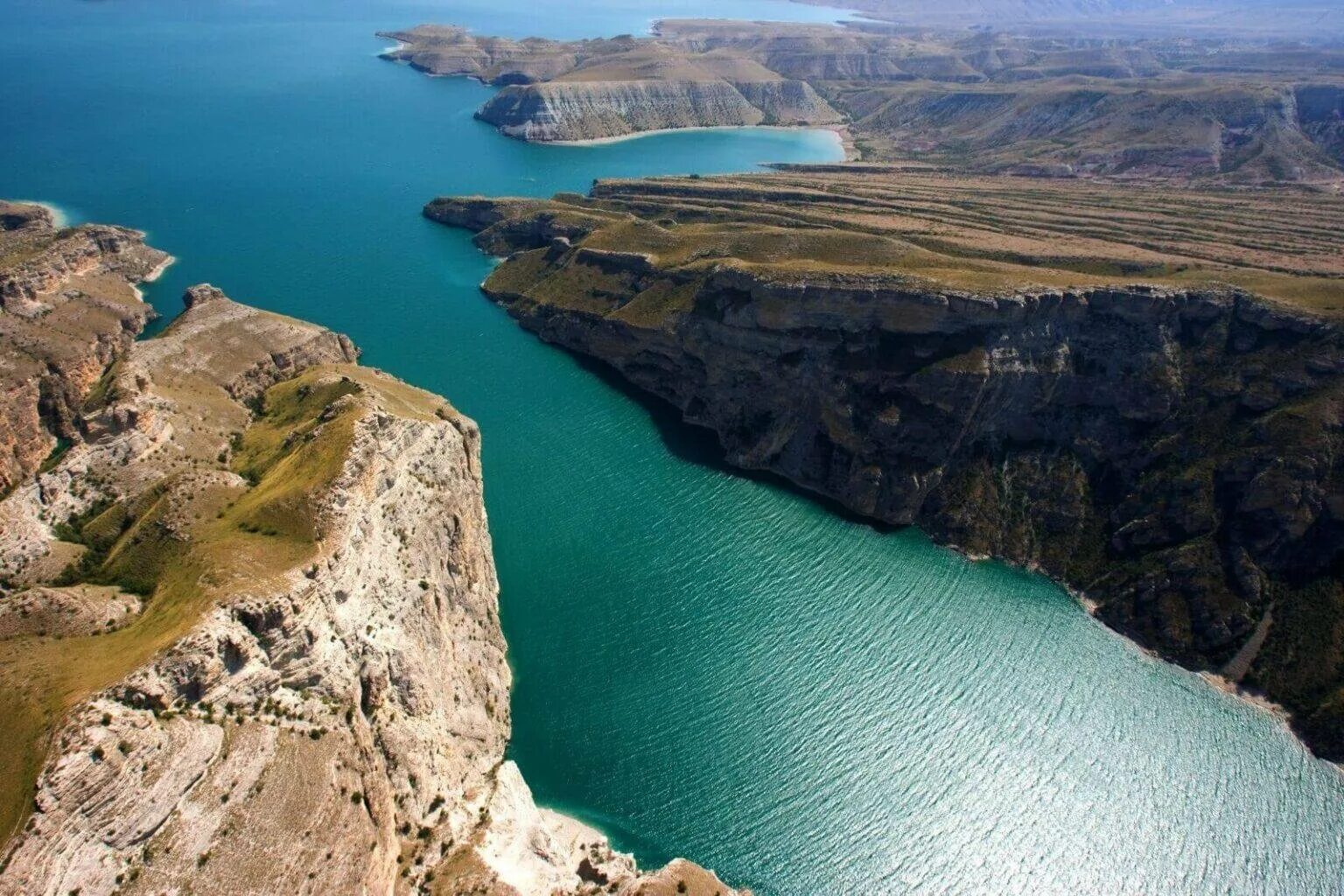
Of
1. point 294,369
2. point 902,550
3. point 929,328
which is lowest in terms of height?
point 902,550

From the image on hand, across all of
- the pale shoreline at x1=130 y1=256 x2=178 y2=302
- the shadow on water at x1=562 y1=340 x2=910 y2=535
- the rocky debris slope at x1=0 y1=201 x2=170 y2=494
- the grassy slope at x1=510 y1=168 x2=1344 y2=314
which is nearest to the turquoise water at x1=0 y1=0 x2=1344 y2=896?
the shadow on water at x1=562 y1=340 x2=910 y2=535

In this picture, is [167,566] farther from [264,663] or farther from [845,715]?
[845,715]

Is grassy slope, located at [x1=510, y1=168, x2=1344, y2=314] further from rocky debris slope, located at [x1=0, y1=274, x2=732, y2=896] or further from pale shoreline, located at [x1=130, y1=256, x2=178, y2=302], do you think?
pale shoreline, located at [x1=130, y1=256, x2=178, y2=302]

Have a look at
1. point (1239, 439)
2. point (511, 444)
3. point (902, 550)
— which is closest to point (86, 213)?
point (511, 444)

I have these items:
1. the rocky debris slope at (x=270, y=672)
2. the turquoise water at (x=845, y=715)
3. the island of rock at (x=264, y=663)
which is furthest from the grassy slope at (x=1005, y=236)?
the rocky debris slope at (x=270, y=672)

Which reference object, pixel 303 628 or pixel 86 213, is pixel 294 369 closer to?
pixel 303 628

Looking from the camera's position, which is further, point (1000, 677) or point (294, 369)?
point (294, 369)

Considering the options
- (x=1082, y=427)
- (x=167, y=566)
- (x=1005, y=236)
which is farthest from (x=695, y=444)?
(x=1005, y=236)

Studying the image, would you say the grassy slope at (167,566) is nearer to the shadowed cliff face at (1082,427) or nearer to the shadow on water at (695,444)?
the shadow on water at (695,444)
